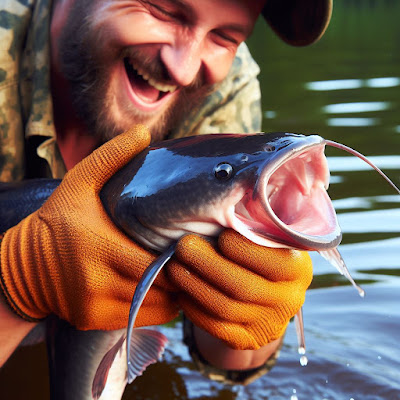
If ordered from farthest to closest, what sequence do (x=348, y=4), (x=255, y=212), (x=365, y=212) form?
(x=348, y=4) < (x=365, y=212) < (x=255, y=212)

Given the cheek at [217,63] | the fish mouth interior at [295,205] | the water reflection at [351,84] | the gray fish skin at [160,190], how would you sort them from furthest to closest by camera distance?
1. the water reflection at [351,84]
2. the cheek at [217,63]
3. the gray fish skin at [160,190]
4. the fish mouth interior at [295,205]

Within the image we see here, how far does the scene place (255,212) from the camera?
4.57 feet

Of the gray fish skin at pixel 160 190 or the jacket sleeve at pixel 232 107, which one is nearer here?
the gray fish skin at pixel 160 190

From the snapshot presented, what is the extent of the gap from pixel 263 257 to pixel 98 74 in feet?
4.86

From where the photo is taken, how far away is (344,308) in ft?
9.82

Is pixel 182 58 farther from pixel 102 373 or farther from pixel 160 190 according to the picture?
pixel 102 373

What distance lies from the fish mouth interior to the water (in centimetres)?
120

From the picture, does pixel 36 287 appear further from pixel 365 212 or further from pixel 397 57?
pixel 397 57

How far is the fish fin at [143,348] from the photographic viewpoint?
81.5 inches

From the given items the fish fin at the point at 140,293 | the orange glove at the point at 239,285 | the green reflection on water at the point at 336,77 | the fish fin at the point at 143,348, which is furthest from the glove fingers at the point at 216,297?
the green reflection on water at the point at 336,77

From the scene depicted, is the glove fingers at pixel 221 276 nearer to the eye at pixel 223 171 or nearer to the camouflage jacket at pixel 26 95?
the eye at pixel 223 171

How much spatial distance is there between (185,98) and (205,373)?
3.85ft

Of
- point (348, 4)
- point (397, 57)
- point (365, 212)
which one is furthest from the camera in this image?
point (348, 4)

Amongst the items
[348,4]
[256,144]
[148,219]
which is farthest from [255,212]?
[348,4]
